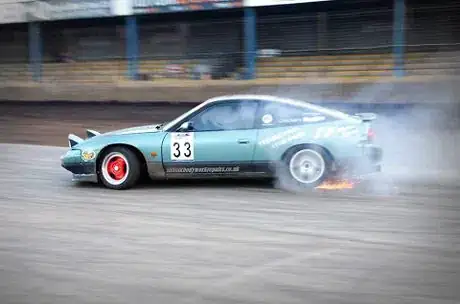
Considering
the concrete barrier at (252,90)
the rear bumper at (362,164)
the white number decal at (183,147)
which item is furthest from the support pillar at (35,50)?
the rear bumper at (362,164)

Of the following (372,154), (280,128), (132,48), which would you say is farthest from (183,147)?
(132,48)

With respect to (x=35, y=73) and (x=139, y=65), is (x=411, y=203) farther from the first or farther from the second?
(x=35, y=73)

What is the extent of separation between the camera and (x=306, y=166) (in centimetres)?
812

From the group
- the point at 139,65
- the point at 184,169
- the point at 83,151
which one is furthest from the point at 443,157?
the point at 139,65

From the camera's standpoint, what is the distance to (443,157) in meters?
10.8

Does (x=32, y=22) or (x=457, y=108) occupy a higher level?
(x=32, y=22)

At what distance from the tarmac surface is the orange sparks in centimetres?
22

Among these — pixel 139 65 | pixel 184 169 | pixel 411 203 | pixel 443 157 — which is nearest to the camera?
pixel 411 203

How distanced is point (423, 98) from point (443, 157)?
12.1ft

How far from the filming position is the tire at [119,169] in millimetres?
8492

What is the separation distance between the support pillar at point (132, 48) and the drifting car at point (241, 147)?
40.7 feet

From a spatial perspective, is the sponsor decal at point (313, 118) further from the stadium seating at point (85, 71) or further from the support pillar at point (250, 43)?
the stadium seating at point (85, 71)

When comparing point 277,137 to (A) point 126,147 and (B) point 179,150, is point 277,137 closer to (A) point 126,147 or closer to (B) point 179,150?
(B) point 179,150

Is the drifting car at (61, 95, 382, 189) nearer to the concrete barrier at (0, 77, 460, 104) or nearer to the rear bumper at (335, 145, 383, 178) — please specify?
the rear bumper at (335, 145, 383, 178)
